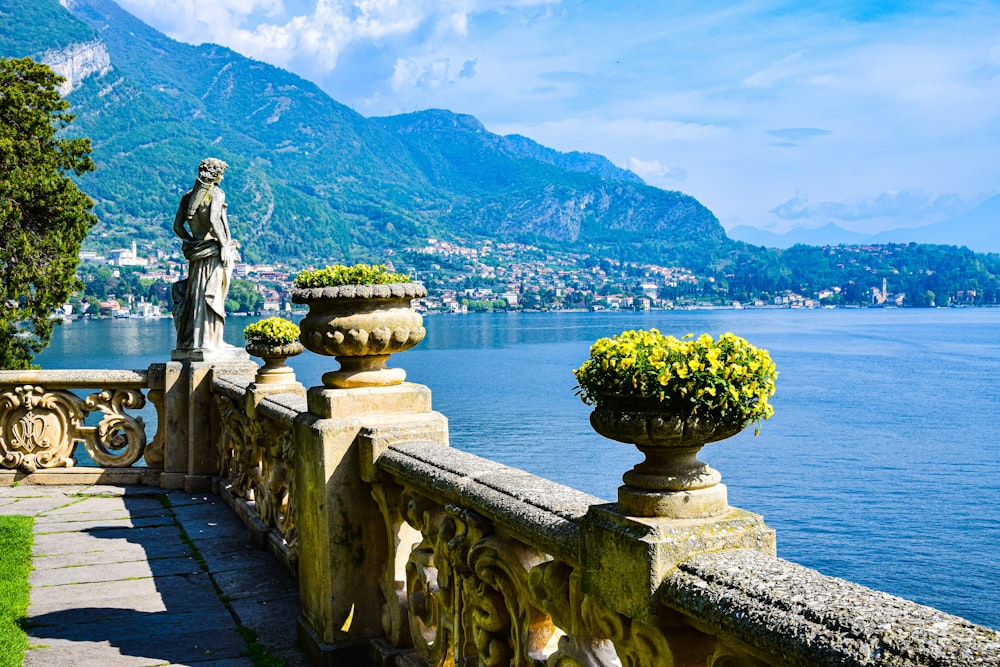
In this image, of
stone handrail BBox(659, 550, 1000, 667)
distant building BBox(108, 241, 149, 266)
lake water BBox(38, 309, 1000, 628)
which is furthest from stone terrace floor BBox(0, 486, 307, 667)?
distant building BBox(108, 241, 149, 266)

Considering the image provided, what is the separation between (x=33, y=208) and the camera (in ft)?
65.3

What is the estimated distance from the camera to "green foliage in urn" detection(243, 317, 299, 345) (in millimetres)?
6832

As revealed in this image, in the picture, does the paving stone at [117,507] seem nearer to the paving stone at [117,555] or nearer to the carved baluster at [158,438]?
the carved baluster at [158,438]

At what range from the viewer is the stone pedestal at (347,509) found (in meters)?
4.33

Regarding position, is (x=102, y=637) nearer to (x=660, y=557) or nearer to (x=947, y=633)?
(x=660, y=557)

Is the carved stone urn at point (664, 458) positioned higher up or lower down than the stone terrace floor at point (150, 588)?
higher up

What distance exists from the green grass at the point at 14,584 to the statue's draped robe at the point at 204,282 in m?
2.23

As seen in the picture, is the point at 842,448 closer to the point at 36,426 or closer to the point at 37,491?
the point at 36,426

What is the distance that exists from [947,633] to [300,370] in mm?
59290

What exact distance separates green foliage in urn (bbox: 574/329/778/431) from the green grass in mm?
3347

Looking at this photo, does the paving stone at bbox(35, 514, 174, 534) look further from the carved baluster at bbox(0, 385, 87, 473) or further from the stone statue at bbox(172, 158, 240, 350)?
the stone statue at bbox(172, 158, 240, 350)

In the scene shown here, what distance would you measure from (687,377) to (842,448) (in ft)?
118

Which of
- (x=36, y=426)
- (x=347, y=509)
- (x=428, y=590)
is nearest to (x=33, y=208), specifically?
(x=36, y=426)

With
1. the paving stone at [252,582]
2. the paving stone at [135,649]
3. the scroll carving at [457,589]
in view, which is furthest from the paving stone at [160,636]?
the scroll carving at [457,589]
